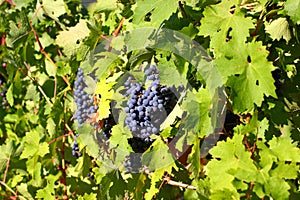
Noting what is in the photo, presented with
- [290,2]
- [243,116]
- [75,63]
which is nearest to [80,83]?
[75,63]

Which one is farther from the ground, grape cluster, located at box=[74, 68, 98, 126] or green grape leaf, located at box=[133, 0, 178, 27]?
green grape leaf, located at box=[133, 0, 178, 27]

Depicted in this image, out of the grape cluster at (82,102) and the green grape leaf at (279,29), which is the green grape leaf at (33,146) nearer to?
the grape cluster at (82,102)

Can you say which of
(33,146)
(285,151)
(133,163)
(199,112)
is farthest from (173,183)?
(33,146)

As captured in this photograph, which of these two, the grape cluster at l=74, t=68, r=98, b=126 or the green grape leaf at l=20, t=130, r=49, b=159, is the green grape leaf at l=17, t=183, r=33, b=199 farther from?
the grape cluster at l=74, t=68, r=98, b=126

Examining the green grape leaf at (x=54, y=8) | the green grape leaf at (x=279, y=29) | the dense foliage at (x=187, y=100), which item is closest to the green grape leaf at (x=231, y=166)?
the dense foliage at (x=187, y=100)

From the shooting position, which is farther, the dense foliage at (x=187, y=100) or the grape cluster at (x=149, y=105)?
the grape cluster at (x=149, y=105)

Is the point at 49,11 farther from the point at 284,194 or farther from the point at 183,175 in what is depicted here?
the point at 284,194

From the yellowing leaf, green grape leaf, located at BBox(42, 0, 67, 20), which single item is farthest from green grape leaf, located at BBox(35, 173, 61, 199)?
green grape leaf, located at BBox(42, 0, 67, 20)
